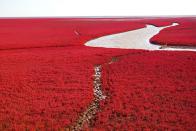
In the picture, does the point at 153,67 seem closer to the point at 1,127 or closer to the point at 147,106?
the point at 147,106

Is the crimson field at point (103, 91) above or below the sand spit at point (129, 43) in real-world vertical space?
above

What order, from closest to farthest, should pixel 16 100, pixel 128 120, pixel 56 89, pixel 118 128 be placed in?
1. pixel 118 128
2. pixel 128 120
3. pixel 16 100
4. pixel 56 89

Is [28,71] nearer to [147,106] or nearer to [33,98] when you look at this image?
[33,98]

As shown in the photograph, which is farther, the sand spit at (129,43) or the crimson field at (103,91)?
the sand spit at (129,43)

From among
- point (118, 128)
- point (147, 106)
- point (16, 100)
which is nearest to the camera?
point (118, 128)

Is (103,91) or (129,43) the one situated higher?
(103,91)

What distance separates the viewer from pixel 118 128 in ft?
48.9

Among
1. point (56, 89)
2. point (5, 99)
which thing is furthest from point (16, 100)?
point (56, 89)

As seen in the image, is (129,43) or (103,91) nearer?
(103,91)

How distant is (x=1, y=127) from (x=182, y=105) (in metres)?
10.9

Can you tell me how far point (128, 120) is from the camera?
1593 centimetres

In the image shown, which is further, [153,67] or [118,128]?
[153,67]

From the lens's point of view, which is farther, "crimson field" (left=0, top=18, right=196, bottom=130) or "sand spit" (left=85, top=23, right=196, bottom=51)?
"sand spit" (left=85, top=23, right=196, bottom=51)

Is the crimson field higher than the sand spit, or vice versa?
the crimson field
